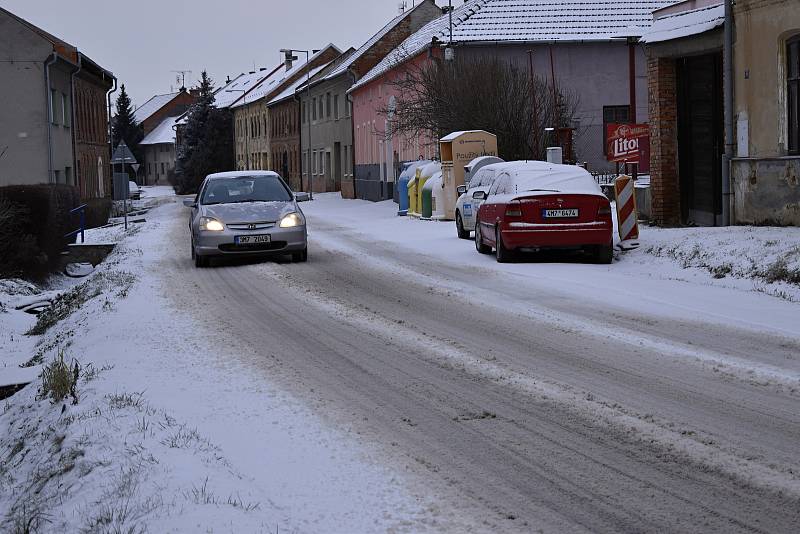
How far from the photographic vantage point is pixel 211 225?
18.3 metres

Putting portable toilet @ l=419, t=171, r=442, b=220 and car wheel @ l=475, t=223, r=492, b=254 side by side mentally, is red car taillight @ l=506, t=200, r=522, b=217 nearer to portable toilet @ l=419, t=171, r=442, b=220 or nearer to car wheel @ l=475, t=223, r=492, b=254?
car wheel @ l=475, t=223, r=492, b=254

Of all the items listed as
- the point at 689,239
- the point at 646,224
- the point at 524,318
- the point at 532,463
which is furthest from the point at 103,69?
the point at 532,463

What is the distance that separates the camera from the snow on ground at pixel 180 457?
5078mm

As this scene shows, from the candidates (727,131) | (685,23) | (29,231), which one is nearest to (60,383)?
(727,131)

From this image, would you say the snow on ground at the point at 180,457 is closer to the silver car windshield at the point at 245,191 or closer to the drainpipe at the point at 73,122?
the silver car windshield at the point at 245,191

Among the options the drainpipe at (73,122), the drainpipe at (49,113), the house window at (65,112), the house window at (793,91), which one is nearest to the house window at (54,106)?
the drainpipe at (49,113)

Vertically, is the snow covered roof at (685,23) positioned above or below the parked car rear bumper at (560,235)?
above

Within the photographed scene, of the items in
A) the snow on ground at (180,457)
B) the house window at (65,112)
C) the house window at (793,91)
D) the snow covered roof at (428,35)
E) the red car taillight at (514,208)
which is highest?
the snow covered roof at (428,35)

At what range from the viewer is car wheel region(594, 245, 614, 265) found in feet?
55.6

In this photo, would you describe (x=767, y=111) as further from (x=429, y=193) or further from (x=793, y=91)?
(x=429, y=193)

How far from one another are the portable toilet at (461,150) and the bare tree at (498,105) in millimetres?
2154

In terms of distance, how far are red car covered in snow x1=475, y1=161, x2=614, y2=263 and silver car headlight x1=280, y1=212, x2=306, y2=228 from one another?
3.27m

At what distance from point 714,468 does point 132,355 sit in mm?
5370

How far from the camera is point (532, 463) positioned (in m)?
A: 5.87
